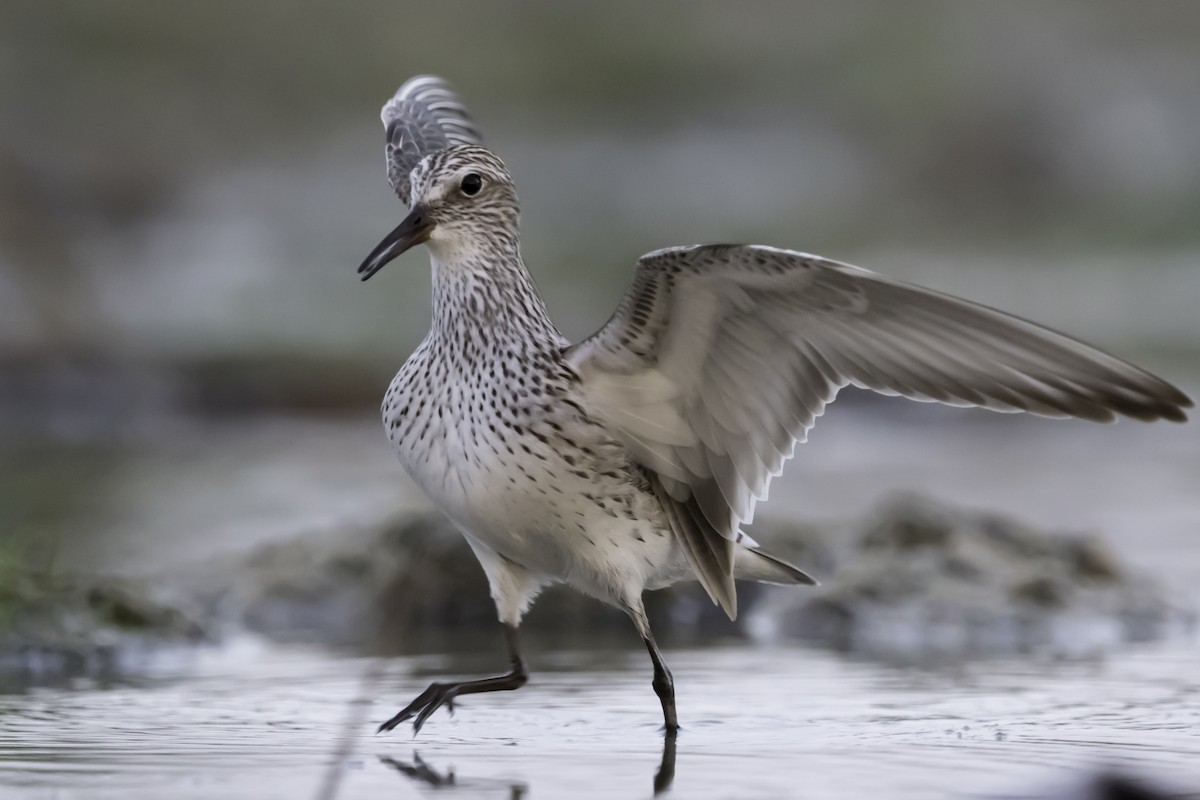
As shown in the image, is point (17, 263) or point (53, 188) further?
point (53, 188)

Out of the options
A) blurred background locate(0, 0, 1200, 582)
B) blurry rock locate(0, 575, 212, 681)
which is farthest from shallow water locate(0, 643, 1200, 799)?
blurred background locate(0, 0, 1200, 582)

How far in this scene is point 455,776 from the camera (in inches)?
195

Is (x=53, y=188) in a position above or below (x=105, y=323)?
above

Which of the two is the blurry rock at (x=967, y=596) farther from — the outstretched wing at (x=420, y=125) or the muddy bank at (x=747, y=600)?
the outstretched wing at (x=420, y=125)

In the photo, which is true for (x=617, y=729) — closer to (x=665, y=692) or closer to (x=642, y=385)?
(x=665, y=692)

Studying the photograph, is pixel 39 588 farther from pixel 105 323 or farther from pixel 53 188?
pixel 53 188

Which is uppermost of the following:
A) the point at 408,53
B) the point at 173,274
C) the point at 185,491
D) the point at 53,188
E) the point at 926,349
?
the point at 408,53

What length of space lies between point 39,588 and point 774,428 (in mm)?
3175

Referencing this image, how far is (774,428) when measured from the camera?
5.81m

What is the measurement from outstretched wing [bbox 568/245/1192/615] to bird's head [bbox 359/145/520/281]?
→ 564mm

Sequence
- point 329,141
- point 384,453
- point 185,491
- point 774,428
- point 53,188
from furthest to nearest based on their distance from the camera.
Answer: point 329,141, point 53,188, point 384,453, point 185,491, point 774,428

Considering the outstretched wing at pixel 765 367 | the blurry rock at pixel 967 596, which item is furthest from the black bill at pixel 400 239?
the blurry rock at pixel 967 596

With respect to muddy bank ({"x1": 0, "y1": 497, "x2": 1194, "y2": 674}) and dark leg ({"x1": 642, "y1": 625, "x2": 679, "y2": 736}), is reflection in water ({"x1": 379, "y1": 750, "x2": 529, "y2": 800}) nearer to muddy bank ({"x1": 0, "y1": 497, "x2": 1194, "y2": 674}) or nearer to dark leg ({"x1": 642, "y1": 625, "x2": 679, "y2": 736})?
dark leg ({"x1": 642, "y1": 625, "x2": 679, "y2": 736})

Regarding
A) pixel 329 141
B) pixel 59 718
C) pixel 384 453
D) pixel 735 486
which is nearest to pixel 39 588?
pixel 59 718
